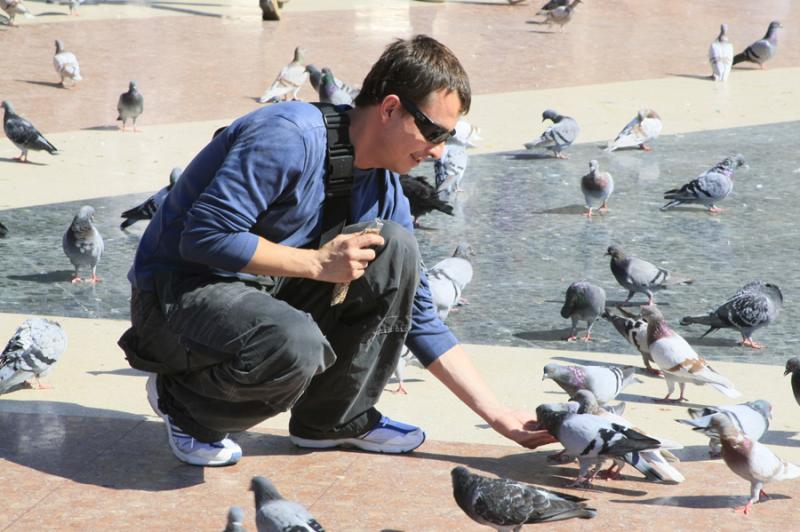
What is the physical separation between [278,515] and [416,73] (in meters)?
1.29

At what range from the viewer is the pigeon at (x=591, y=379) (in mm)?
4809

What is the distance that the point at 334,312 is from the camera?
396 cm

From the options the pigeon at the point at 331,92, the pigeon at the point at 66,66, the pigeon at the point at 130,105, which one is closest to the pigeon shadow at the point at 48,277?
the pigeon at the point at 130,105

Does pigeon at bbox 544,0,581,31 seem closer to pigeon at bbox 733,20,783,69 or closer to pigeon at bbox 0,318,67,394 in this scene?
pigeon at bbox 733,20,783,69

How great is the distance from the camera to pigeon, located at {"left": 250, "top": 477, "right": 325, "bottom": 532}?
325cm

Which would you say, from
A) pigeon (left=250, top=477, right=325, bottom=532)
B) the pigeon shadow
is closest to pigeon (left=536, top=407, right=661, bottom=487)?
pigeon (left=250, top=477, right=325, bottom=532)

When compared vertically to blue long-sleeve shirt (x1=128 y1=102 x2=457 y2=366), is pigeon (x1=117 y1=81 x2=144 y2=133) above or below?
below

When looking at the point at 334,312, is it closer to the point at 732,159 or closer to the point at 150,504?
the point at 150,504

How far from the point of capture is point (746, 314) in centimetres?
584

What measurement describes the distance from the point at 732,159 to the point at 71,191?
4.46 metres

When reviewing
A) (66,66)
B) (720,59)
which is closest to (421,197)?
(66,66)

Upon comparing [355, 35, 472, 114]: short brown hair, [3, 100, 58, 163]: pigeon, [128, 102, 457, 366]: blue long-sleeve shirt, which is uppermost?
[355, 35, 472, 114]: short brown hair

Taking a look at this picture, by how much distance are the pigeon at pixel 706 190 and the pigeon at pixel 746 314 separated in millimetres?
2189

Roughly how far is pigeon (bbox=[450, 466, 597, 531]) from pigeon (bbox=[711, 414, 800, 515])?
0.56 m
